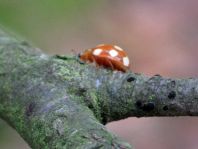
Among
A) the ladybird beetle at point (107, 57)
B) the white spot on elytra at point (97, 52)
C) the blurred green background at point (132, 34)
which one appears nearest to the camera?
the ladybird beetle at point (107, 57)

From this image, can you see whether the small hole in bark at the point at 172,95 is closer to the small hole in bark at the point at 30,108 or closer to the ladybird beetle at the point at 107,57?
the small hole in bark at the point at 30,108

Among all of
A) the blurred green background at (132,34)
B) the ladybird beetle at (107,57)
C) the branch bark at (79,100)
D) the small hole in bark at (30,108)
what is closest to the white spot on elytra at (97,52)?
the ladybird beetle at (107,57)

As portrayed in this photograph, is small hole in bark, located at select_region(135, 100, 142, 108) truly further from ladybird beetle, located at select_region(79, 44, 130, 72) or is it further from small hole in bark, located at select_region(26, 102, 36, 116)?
ladybird beetle, located at select_region(79, 44, 130, 72)

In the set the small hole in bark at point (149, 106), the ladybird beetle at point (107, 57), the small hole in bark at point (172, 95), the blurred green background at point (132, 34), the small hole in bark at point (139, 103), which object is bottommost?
the small hole in bark at point (149, 106)

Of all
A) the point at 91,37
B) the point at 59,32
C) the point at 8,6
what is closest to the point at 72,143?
the point at 8,6

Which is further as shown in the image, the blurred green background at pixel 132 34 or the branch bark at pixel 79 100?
the blurred green background at pixel 132 34

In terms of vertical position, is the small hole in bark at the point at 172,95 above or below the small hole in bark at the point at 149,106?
above

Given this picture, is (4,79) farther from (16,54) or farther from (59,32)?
(59,32)
